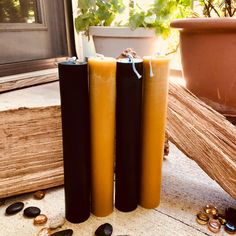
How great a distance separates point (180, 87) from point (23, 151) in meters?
0.43

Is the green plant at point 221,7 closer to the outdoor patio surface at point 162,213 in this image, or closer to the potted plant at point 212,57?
the potted plant at point 212,57

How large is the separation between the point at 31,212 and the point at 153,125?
306 millimetres

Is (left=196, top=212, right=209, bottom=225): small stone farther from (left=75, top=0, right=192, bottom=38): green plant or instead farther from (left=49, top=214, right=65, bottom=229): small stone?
(left=75, top=0, right=192, bottom=38): green plant

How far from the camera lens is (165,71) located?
1.69 feet

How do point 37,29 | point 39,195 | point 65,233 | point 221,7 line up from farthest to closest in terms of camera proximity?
1. point 37,29
2. point 221,7
3. point 39,195
4. point 65,233

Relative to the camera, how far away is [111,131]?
0.52 metres

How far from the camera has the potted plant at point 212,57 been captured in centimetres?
66

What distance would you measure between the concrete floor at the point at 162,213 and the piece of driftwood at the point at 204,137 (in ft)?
0.29

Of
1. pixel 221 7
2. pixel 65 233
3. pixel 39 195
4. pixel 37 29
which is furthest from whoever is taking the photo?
pixel 37 29

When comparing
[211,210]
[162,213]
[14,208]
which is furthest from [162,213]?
[14,208]

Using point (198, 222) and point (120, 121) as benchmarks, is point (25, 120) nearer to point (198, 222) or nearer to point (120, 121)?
point (120, 121)

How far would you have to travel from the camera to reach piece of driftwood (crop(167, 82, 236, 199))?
1.81ft

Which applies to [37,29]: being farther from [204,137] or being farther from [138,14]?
[204,137]

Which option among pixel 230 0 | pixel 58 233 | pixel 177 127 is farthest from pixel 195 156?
pixel 230 0
